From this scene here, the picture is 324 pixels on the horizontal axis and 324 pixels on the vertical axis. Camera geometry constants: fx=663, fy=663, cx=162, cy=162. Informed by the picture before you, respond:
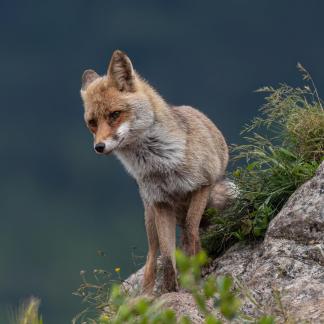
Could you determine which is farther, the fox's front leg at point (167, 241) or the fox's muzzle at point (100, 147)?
the fox's front leg at point (167, 241)

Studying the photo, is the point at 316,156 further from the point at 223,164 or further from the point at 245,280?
the point at 245,280

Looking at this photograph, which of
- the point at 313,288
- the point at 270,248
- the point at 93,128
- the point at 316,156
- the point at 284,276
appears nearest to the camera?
the point at 313,288

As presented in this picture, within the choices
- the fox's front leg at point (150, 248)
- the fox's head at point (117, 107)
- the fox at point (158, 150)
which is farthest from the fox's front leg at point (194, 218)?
the fox's head at point (117, 107)

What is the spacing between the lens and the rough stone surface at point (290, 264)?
633 cm

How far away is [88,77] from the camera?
9164mm

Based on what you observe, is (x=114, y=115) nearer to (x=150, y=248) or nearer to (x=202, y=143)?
(x=202, y=143)

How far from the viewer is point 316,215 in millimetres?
7133

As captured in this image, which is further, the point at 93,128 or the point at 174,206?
the point at 174,206

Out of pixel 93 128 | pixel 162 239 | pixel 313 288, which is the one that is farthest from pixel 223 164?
pixel 313 288

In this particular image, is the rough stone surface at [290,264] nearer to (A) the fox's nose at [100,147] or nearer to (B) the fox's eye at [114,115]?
(A) the fox's nose at [100,147]

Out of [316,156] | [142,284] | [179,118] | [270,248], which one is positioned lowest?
[142,284]

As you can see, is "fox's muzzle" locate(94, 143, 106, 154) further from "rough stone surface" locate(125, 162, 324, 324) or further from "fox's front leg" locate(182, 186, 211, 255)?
"rough stone surface" locate(125, 162, 324, 324)

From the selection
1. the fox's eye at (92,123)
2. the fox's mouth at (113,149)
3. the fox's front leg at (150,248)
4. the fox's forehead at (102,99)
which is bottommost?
the fox's front leg at (150,248)

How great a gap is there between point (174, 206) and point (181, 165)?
2.06 ft
